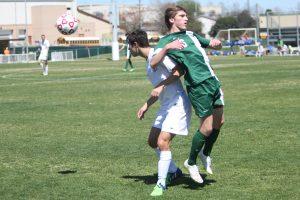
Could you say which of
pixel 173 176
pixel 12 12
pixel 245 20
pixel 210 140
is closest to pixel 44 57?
pixel 173 176

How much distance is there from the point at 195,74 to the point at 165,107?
0.51 meters

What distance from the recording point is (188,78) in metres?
7.10

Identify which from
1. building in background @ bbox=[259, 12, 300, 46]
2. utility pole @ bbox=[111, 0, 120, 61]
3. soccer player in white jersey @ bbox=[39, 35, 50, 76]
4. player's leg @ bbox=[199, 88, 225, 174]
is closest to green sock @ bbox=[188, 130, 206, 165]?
player's leg @ bbox=[199, 88, 225, 174]

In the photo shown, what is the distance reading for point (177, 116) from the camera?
7090mm

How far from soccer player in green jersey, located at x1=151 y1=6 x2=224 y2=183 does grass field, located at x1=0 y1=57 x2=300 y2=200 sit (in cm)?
72

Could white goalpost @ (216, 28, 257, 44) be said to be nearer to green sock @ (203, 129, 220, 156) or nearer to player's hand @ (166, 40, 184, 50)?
green sock @ (203, 129, 220, 156)

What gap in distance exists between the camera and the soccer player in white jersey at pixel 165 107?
707 centimetres

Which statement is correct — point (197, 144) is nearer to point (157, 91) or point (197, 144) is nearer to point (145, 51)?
point (157, 91)

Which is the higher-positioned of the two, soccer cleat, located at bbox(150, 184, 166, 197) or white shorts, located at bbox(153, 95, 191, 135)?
white shorts, located at bbox(153, 95, 191, 135)

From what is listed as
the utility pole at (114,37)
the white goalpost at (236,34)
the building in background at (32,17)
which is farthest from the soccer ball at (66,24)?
the building in background at (32,17)

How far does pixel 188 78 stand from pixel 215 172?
154cm

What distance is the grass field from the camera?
729 cm

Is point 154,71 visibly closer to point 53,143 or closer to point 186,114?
point 186,114

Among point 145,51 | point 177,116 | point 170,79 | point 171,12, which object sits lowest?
point 177,116
